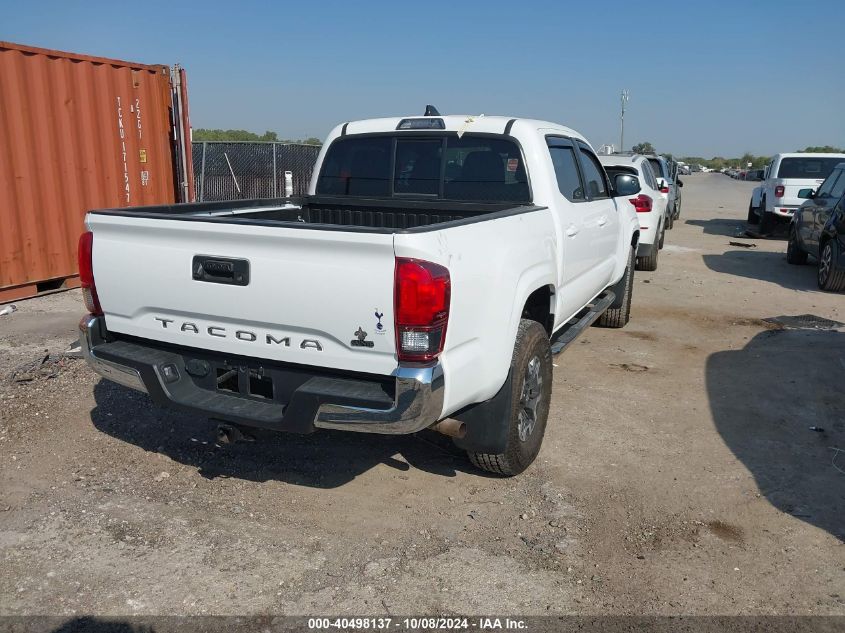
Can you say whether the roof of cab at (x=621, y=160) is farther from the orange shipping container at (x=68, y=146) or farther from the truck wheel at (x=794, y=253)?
the orange shipping container at (x=68, y=146)

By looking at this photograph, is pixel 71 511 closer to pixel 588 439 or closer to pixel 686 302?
pixel 588 439

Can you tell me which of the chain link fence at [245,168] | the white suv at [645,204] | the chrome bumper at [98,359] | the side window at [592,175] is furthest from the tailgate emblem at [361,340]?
the chain link fence at [245,168]

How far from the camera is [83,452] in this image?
445cm

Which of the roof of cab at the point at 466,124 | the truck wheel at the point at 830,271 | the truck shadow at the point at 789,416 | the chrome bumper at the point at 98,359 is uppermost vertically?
the roof of cab at the point at 466,124

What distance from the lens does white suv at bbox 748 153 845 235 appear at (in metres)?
15.2

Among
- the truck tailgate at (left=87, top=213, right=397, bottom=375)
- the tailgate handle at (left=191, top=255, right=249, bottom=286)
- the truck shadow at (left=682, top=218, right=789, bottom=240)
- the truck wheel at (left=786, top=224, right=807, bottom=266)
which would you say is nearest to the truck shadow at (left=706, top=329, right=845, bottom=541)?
the truck tailgate at (left=87, top=213, right=397, bottom=375)

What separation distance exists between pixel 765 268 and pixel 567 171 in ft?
27.7

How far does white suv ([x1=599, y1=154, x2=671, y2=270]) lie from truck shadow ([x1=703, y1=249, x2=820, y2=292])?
126 centimetres

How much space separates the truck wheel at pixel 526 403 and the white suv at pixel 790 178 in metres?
13.0

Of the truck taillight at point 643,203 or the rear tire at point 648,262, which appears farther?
the rear tire at point 648,262

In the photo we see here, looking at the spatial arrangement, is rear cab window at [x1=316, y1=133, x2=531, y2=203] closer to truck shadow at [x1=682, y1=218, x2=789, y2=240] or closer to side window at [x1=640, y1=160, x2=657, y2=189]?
side window at [x1=640, y1=160, x2=657, y2=189]

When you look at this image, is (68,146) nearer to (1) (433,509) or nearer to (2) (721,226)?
(1) (433,509)

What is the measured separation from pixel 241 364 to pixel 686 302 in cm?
724

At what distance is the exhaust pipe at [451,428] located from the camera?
3.53 meters
